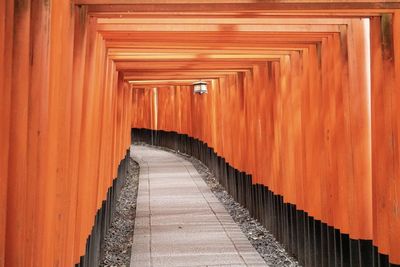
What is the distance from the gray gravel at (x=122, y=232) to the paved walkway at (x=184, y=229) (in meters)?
0.15

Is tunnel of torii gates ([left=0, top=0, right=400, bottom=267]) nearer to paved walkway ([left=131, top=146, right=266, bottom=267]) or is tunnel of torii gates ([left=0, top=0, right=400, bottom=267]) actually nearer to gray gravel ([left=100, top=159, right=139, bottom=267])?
paved walkway ([left=131, top=146, right=266, bottom=267])

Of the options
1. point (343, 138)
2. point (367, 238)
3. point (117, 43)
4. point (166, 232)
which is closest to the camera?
point (367, 238)

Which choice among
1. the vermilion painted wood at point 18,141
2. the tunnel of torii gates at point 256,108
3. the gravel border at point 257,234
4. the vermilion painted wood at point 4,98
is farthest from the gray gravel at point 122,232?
the vermilion painted wood at point 4,98

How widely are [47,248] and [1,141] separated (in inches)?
37.9

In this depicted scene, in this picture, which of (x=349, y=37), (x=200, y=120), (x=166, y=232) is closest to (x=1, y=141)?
(x=349, y=37)

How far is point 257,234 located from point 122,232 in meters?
2.40

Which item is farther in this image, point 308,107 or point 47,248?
point 308,107

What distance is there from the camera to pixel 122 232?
402 inches

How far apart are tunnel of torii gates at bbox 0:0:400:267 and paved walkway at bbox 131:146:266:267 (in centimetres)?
77

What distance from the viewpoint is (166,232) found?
389 inches

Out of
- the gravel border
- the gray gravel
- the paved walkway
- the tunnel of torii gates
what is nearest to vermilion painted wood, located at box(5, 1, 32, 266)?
the tunnel of torii gates

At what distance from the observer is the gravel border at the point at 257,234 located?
8.20 m

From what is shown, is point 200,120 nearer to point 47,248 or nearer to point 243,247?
point 243,247

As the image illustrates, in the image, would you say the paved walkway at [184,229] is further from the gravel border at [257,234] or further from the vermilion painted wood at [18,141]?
the vermilion painted wood at [18,141]
